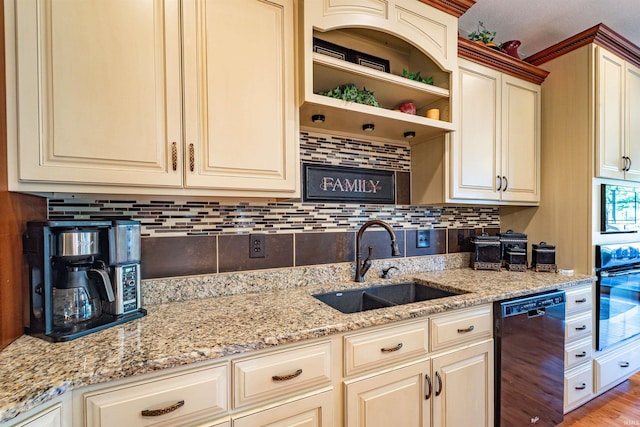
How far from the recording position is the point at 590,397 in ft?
6.26

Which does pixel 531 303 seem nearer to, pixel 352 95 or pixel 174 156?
pixel 352 95

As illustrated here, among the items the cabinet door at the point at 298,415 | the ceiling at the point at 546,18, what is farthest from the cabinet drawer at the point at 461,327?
the ceiling at the point at 546,18

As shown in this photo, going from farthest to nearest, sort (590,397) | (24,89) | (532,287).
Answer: (590,397), (532,287), (24,89)

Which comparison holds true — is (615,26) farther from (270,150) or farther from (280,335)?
(280,335)

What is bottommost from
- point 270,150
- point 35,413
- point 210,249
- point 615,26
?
point 35,413

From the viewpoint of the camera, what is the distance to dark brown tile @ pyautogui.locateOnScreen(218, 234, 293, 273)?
1.45m

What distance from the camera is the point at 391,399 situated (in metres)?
1.17

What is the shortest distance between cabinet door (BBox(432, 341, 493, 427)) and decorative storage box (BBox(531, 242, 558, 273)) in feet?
3.02

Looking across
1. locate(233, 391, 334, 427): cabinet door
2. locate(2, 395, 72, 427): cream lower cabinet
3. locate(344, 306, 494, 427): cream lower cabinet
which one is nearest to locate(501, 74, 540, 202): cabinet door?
locate(344, 306, 494, 427): cream lower cabinet

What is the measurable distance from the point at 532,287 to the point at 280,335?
4.66 ft

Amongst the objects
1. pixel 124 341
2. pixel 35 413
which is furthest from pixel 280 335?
pixel 35 413

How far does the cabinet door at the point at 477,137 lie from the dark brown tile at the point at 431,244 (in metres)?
0.38

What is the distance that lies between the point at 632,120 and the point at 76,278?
11.2 feet

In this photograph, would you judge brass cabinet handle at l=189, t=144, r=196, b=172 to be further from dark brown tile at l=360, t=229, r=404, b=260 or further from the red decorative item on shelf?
the red decorative item on shelf
